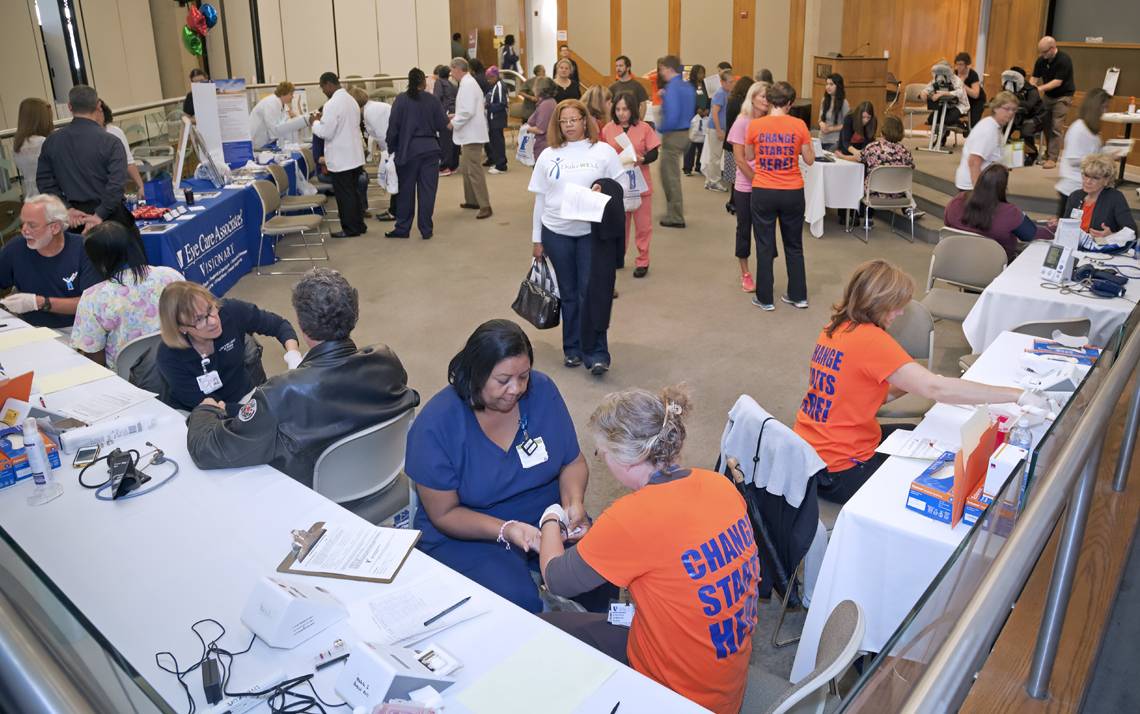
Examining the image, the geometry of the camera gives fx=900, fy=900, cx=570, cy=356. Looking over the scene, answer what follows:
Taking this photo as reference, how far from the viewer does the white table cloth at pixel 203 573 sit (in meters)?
1.96

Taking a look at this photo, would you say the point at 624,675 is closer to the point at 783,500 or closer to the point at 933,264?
the point at 783,500

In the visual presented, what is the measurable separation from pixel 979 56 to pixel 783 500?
14.8 metres

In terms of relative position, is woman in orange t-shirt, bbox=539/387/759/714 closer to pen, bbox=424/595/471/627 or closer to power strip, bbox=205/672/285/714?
pen, bbox=424/595/471/627

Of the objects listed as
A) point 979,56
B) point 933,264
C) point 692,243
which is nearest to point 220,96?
point 692,243

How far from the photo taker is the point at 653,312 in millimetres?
6723

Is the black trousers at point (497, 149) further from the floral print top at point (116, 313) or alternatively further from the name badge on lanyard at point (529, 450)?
the name badge on lanyard at point (529, 450)

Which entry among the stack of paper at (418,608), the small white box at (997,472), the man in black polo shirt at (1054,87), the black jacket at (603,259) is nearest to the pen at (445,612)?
the stack of paper at (418,608)

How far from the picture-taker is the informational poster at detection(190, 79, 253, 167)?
26.9ft

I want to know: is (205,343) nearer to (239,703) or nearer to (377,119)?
(239,703)

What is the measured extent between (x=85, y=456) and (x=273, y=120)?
7.80m

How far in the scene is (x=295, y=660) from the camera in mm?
2008

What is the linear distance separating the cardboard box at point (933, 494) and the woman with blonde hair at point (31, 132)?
22.6 ft

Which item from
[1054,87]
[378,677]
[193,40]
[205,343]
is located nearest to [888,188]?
[1054,87]

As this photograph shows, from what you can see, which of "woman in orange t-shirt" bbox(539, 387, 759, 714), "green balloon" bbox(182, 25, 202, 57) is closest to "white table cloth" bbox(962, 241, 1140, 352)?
"woman in orange t-shirt" bbox(539, 387, 759, 714)
